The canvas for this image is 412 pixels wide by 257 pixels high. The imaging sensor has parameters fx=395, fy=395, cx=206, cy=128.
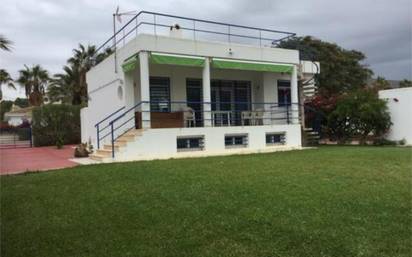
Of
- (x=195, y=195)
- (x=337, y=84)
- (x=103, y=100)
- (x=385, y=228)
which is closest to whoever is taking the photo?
(x=385, y=228)

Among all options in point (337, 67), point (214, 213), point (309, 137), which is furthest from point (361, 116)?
point (337, 67)

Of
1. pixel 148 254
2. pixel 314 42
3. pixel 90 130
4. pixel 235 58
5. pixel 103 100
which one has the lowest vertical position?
pixel 148 254

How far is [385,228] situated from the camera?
5.17 m

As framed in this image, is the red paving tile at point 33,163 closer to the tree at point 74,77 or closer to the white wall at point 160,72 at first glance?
the white wall at point 160,72

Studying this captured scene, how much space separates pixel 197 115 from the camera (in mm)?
19094

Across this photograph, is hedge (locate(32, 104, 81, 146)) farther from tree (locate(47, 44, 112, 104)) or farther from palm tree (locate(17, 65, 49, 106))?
palm tree (locate(17, 65, 49, 106))

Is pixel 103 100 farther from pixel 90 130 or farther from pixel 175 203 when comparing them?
pixel 175 203

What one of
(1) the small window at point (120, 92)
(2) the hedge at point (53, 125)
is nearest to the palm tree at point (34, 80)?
(2) the hedge at point (53, 125)

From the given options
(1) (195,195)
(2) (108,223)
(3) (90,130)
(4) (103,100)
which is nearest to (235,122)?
(4) (103,100)

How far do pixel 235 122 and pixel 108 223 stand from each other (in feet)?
49.4

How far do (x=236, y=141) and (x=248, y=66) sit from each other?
3.41 meters

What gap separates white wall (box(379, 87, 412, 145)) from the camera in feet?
64.4

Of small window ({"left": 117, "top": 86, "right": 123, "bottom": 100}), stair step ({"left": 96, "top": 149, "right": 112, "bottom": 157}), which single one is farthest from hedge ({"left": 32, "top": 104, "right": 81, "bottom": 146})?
stair step ({"left": 96, "top": 149, "right": 112, "bottom": 157})

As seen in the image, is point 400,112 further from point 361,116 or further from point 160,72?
point 160,72
